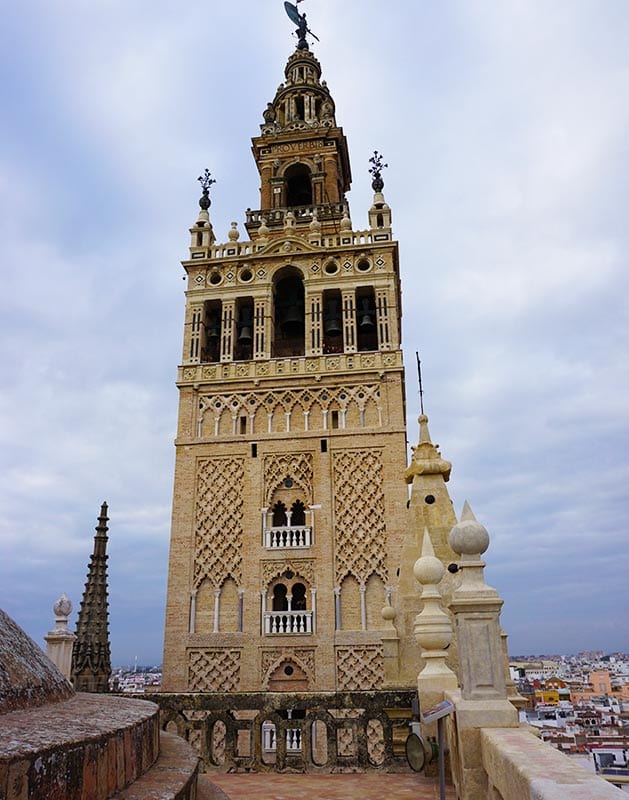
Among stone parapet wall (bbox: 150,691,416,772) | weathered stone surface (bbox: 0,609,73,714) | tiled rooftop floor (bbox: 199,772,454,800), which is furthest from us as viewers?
stone parapet wall (bbox: 150,691,416,772)

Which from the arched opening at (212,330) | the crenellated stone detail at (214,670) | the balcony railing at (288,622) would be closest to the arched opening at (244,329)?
the arched opening at (212,330)

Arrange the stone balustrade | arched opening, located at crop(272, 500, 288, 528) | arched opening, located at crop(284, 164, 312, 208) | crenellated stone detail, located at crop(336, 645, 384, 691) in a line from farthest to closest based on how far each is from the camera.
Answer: arched opening, located at crop(284, 164, 312, 208)
the stone balustrade
arched opening, located at crop(272, 500, 288, 528)
crenellated stone detail, located at crop(336, 645, 384, 691)

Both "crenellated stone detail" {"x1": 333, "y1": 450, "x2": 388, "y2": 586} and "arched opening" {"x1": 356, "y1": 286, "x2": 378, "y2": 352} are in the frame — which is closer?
"crenellated stone detail" {"x1": 333, "y1": 450, "x2": 388, "y2": 586}

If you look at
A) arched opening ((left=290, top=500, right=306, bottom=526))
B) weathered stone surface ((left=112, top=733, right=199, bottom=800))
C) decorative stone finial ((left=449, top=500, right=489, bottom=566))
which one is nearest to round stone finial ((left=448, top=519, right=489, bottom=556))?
decorative stone finial ((left=449, top=500, right=489, bottom=566))

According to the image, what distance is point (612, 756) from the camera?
21.8 metres

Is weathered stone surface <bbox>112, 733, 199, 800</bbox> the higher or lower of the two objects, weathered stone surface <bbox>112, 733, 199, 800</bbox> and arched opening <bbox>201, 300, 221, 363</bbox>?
the lower

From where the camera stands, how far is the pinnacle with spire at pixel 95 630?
1501 cm

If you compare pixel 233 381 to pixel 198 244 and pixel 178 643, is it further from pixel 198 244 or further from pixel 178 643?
pixel 178 643

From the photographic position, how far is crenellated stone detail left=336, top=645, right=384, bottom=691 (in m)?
15.9

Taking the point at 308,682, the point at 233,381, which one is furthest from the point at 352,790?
the point at 233,381

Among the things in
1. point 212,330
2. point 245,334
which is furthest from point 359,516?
point 212,330

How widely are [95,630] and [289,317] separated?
1088 centimetres

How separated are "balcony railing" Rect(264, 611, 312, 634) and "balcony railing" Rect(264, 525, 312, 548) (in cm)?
176

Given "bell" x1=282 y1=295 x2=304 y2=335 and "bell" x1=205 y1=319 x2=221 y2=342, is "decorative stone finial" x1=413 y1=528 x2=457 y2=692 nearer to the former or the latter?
"bell" x1=282 y1=295 x2=304 y2=335
